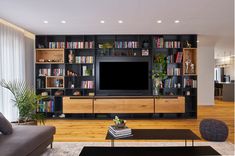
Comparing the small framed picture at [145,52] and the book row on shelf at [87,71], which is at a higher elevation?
the small framed picture at [145,52]

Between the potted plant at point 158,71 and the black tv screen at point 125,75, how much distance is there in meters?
0.24

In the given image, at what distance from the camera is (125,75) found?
6.64m

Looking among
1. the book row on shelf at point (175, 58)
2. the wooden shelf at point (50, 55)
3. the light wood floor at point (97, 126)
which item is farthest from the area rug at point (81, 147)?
the wooden shelf at point (50, 55)

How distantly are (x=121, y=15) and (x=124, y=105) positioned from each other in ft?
8.90

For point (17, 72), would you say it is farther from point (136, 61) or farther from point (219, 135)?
point (219, 135)

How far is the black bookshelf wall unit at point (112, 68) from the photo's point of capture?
6.65m

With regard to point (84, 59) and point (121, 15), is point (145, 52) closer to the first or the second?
point (84, 59)

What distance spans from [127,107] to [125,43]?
1929 mm

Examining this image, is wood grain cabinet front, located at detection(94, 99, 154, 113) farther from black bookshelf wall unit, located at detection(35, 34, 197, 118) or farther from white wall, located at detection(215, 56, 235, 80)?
white wall, located at detection(215, 56, 235, 80)

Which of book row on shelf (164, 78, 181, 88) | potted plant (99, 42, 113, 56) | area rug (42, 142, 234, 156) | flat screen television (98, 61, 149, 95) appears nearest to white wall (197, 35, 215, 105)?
book row on shelf (164, 78, 181, 88)

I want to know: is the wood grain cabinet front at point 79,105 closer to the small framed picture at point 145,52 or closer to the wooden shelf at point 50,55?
the wooden shelf at point 50,55

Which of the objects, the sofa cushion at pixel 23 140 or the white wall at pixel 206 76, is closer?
the sofa cushion at pixel 23 140

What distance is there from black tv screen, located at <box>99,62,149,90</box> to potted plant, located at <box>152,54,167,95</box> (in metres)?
0.24

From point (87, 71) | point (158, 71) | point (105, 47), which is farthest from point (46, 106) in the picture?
point (158, 71)
